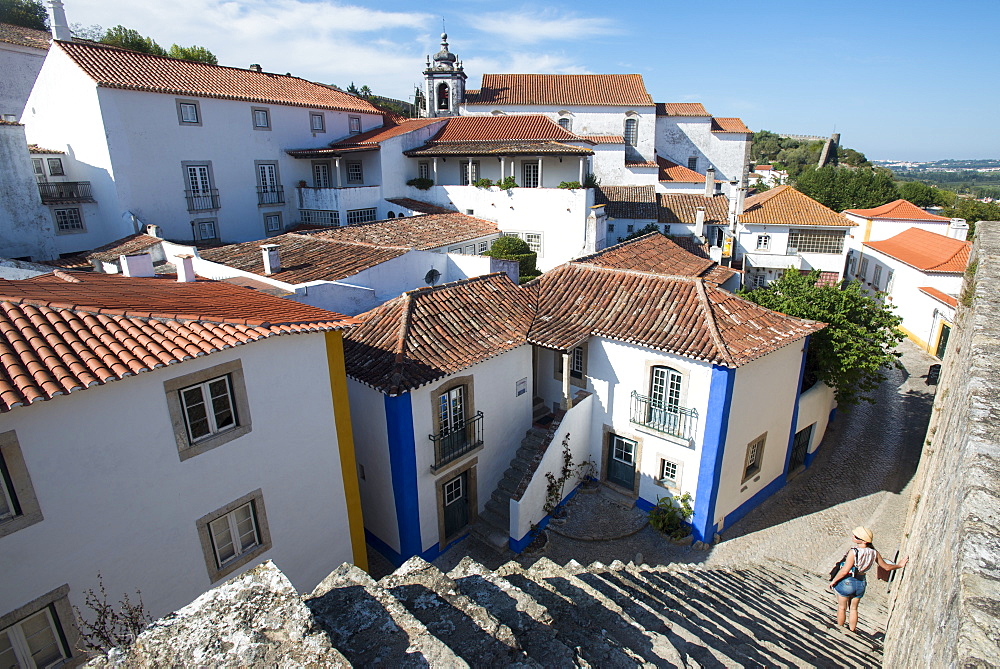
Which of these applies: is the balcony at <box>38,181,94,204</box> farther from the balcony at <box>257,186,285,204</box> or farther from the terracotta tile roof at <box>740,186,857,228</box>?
the terracotta tile roof at <box>740,186,857,228</box>

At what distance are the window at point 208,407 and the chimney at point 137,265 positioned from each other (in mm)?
9843

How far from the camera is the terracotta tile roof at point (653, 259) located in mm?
19656

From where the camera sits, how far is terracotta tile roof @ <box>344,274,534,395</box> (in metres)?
12.6

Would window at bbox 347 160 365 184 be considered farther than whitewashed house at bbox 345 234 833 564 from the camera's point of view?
Yes

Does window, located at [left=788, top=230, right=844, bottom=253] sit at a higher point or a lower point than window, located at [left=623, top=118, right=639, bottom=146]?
lower

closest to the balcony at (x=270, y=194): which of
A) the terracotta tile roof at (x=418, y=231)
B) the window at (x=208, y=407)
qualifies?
the terracotta tile roof at (x=418, y=231)

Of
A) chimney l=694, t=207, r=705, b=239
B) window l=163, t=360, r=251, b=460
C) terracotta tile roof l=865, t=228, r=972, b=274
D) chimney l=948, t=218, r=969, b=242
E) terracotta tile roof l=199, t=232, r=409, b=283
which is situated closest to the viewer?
window l=163, t=360, r=251, b=460

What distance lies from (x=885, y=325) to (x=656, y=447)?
8986mm

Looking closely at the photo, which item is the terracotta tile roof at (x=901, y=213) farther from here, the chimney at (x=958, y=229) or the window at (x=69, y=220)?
the window at (x=69, y=220)

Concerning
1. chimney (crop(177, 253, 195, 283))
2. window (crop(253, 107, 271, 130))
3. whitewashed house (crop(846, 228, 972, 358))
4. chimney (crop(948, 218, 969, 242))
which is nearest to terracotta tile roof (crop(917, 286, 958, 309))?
whitewashed house (crop(846, 228, 972, 358))

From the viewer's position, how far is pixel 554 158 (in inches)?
1266

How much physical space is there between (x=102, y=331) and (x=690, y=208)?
1558 inches

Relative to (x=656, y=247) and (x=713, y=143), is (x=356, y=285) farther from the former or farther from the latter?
(x=713, y=143)

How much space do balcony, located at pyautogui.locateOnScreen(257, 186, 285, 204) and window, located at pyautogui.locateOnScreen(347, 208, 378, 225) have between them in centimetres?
482
